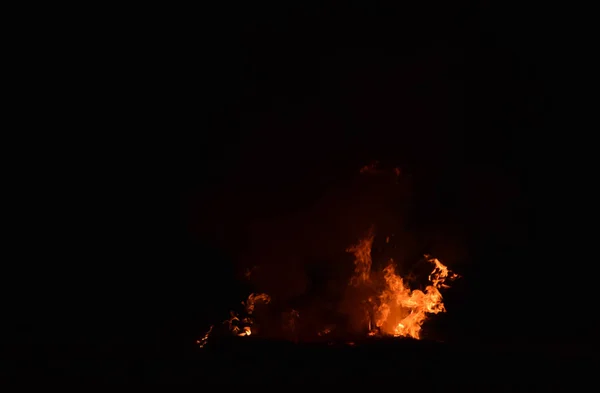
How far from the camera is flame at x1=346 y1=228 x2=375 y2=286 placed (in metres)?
10.3

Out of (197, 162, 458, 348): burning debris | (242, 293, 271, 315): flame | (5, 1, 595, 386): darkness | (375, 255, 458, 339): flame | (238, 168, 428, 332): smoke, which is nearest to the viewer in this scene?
(242, 293, 271, 315): flame

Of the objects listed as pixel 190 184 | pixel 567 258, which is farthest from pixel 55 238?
pixel 567 258

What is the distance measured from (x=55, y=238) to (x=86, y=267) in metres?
0.74

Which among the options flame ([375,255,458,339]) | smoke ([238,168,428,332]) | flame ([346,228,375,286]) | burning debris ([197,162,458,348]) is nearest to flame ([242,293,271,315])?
burning debris ([197,162,458,348])

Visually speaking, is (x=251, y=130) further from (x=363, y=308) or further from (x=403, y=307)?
(x=403, y=307)

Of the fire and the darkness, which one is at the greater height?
the darkness

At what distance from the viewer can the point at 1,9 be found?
10.2m

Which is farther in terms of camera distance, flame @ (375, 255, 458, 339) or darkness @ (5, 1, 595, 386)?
darkness @ (5, 1, 595, 386)

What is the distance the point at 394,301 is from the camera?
33.3ft

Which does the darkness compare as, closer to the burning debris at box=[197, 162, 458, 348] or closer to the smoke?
the smoke

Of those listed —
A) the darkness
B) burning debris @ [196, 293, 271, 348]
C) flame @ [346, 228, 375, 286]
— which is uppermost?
the darkness

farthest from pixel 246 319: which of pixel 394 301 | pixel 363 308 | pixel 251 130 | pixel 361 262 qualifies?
pixel 251 130

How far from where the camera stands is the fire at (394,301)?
10047mm

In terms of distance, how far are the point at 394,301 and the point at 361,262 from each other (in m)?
0.86
